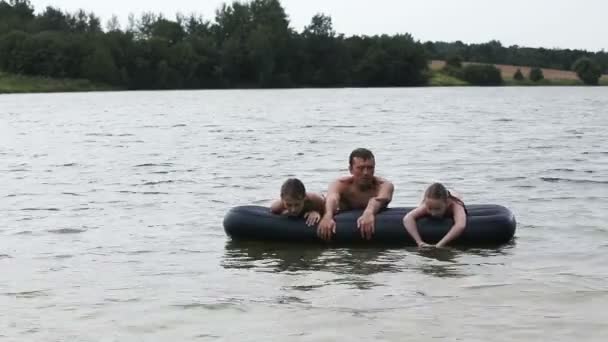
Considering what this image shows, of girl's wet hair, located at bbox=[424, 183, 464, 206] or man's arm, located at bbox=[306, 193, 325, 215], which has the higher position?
girl's wet hair, located at bbox=[424, 183, 464, 206]

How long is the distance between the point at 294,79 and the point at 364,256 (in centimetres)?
11407

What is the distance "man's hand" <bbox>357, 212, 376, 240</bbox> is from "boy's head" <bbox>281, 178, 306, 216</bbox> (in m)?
0.65

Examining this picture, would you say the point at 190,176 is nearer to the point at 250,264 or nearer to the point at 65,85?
the point at 250,264

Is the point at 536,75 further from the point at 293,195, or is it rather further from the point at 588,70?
the point at 293,195

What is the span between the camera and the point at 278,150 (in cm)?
2639

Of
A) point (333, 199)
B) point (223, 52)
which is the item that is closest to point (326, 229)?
point (333, 199)

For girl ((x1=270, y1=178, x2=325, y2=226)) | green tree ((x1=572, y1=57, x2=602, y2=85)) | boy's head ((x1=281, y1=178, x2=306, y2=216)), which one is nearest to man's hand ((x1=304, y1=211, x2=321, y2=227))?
girl ((x1=270, y1=178, x2=325, y2=226))

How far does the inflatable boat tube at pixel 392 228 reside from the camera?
9.98m

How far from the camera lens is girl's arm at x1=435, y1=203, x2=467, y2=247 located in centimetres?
982

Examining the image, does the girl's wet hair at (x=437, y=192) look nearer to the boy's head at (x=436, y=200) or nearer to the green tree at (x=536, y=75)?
the boy's head at (x=436, y=200)

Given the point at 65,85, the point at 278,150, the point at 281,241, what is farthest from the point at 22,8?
the point at 281,241

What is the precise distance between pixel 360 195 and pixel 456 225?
1.13 meters

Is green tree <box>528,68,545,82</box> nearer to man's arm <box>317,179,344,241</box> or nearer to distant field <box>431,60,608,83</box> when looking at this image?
distant field <box>431,60,608,83</box>

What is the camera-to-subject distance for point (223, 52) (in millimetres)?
115375
